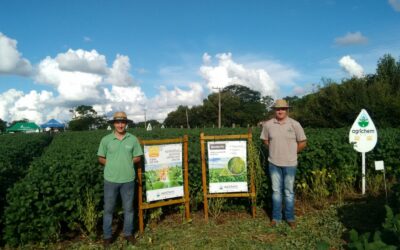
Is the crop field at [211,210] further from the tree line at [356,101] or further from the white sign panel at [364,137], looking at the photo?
the tree line at [356,101]

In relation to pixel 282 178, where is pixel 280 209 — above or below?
below

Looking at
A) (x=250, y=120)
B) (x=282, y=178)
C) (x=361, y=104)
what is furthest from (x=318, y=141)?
(x=250, y=120)

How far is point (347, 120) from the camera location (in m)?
24.7

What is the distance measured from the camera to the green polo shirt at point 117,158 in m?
Answer: 5.12

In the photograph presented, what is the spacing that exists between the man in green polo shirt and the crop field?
0.37 m

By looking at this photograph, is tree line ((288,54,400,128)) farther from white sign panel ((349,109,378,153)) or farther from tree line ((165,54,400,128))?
white sign panel ((349,109,378,153))

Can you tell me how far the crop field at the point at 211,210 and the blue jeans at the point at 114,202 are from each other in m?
0.28

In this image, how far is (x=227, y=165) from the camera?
6.31 metres

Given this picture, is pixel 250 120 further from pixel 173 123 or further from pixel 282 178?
pixel 282 178

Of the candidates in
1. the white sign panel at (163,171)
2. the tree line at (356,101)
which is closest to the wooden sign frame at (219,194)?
the white sign panel at (163,171)

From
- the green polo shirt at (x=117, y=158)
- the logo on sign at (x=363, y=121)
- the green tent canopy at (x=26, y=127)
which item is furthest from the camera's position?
the green tent canopy at (x=26, y=127)

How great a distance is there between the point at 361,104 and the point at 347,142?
17.2 m

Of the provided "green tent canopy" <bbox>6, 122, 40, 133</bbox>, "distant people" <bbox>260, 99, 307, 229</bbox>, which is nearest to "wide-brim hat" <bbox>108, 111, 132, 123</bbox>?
"distant people" <bbox>260, 99, 307, 229</bbox>

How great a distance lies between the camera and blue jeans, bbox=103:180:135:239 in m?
5.14
